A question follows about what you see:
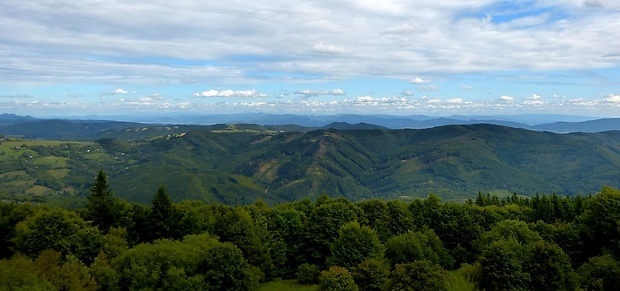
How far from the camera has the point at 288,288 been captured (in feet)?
188

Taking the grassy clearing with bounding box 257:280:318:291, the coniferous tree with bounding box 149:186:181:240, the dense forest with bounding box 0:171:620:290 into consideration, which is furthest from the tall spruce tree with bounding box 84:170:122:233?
the grassy clearing with bounding box 257:280:318:291

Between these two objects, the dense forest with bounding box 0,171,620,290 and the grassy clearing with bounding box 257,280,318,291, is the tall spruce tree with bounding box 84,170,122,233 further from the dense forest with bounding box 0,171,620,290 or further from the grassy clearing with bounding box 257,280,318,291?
the grassy clearing with bounding box 257,280,318,291

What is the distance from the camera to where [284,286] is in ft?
192

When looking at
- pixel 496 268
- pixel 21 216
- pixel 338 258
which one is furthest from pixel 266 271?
pixel 21 216

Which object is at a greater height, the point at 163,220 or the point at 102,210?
the point at 102,210

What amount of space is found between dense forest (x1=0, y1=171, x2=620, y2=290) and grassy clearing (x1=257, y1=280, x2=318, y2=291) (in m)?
1.02

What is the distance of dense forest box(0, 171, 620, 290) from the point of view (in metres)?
45.2

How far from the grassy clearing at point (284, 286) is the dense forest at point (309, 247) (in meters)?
1.02

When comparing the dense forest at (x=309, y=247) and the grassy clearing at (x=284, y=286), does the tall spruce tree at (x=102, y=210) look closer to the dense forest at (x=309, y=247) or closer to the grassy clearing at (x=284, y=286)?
the dense forest at (x=309, y=247)

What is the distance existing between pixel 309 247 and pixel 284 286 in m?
8.38

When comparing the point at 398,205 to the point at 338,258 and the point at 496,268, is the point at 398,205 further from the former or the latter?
the point at 496,268

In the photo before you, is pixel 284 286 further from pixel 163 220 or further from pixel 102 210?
pixel 102 210

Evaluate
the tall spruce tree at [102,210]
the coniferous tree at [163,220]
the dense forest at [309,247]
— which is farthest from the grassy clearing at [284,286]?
the tall spruce tree at [102,210]

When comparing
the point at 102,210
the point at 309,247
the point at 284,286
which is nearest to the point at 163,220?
the point at 102,210
